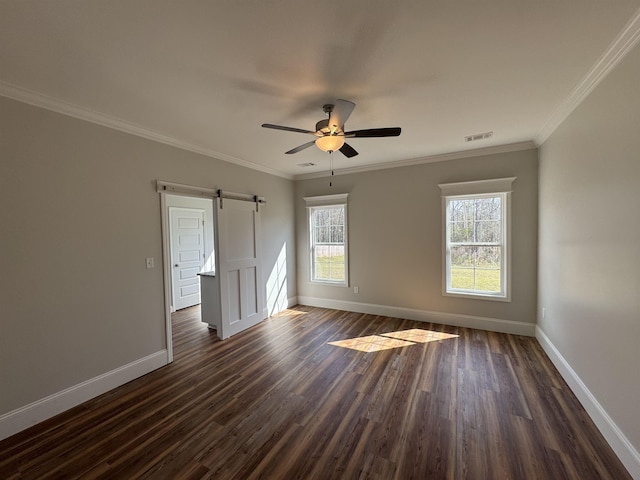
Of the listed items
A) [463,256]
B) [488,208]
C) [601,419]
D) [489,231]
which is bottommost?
[601,419]

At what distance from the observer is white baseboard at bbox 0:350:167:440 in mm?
2064

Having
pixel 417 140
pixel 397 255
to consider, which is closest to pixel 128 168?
pixel 417 140

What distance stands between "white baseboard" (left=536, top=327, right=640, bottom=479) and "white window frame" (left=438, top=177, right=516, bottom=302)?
1.05 metres

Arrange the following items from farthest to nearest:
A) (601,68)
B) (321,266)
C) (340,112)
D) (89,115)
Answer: (321,266) → (89,115) → (340,112) → (601,68)

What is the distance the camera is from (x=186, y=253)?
560 centimetres

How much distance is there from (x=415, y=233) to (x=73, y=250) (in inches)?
169

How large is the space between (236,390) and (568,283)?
11.1ft

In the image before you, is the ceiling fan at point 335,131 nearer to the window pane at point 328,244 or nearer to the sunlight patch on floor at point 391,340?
the sunlight patch on floor at point 391,340

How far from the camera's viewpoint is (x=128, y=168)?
9.21 feet

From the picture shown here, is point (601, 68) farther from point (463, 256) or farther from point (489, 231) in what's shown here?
point (463, 256)

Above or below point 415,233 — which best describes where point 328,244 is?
below

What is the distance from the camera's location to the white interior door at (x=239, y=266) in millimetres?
3826

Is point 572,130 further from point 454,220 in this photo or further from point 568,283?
point 454,220

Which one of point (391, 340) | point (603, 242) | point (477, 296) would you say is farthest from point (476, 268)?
point (603, 242)
